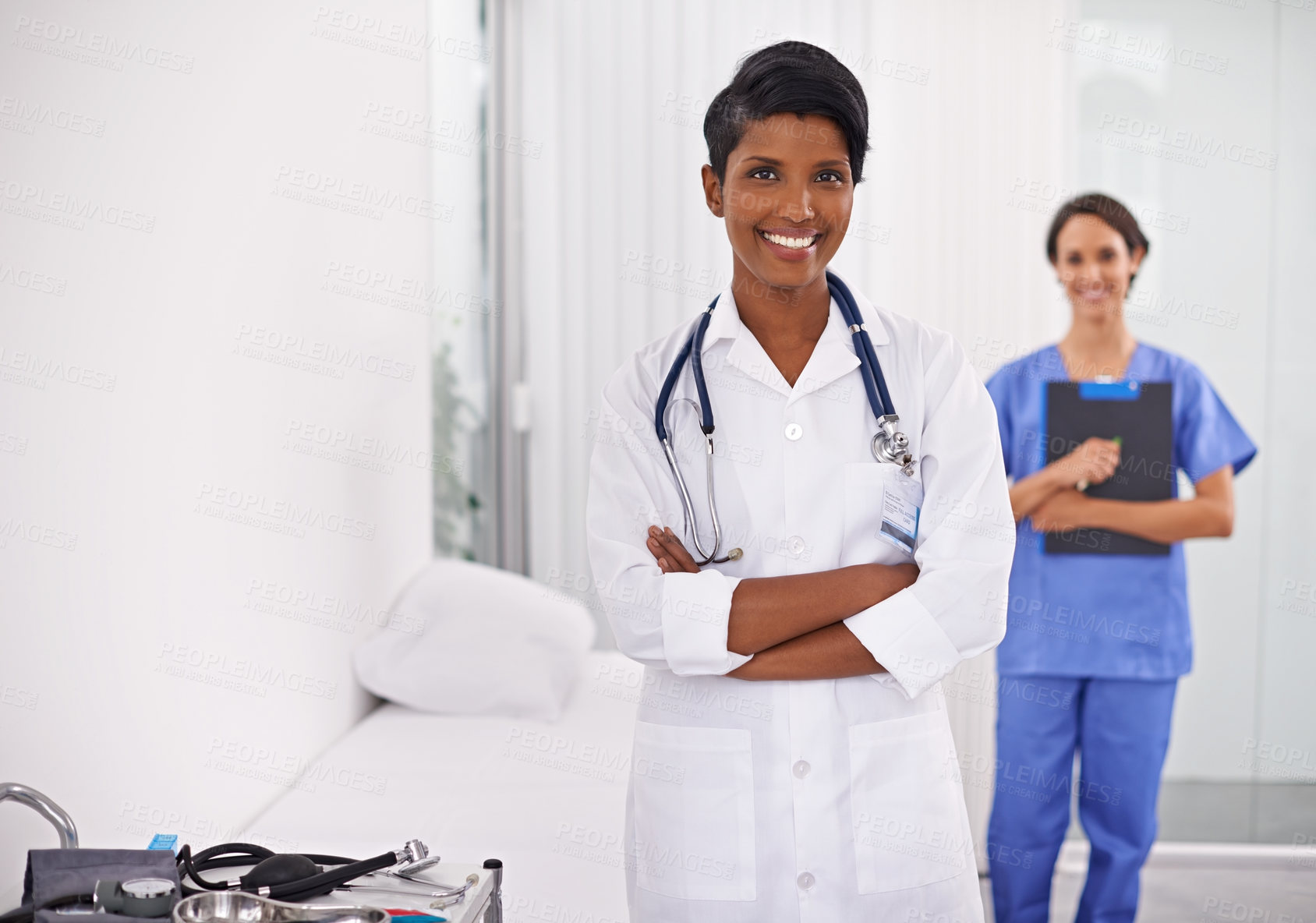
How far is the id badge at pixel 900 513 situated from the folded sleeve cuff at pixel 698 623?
21 centimetres

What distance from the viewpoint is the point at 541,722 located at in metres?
2.51

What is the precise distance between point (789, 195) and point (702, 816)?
76cm

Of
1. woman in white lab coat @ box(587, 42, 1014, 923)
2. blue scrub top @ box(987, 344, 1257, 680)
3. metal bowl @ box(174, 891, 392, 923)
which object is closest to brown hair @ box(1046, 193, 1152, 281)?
blue scrub top @ box(987, 344, 1257, 680)

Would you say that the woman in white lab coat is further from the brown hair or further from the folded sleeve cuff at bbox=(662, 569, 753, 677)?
the brown hair

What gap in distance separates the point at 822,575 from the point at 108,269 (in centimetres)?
102

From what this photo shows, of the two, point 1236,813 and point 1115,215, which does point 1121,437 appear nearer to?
point 1115,215

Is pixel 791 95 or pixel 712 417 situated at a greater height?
pixel 791 95

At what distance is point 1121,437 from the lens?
7.94 ft

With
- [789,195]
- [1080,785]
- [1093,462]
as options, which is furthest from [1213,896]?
[789,195]

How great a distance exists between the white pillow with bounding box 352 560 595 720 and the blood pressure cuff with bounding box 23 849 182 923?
1.53 metres

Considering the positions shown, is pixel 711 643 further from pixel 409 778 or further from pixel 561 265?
pixel 561 265

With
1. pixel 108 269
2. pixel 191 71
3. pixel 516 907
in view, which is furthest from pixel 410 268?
pixel 516 907

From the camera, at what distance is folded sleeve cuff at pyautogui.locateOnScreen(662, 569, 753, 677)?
130 cm

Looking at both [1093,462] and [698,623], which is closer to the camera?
[698,623]
